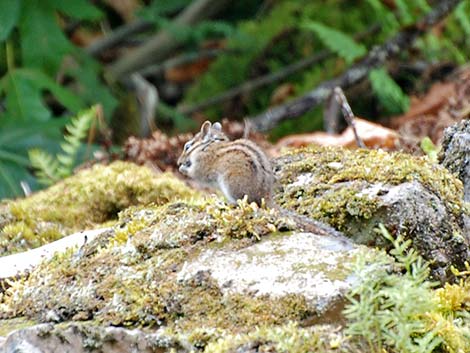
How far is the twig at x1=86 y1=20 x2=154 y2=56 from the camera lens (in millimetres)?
13516

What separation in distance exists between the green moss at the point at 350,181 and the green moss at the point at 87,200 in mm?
1257

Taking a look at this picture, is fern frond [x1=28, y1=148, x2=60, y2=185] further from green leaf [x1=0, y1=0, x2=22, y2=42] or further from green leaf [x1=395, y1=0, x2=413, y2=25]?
green leaf [x1=395, y1=0, x2=413, y2=25]

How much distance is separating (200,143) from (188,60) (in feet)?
26.3

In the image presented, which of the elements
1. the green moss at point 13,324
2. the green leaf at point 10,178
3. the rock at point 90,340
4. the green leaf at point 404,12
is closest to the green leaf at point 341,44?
the green leaf at point 404,12

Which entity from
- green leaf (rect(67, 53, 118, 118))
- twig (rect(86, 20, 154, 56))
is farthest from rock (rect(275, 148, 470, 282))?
twig (rect(86, 20, 154, 56))

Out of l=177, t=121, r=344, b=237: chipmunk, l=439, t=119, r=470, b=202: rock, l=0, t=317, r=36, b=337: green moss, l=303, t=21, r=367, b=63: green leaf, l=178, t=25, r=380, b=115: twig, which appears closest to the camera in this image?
l=0, t=317, r=36, b=337: green moss

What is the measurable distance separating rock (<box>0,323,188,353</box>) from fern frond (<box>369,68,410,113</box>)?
275 inches

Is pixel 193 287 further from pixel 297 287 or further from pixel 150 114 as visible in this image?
pixel 150 114

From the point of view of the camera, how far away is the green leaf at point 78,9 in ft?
35.0

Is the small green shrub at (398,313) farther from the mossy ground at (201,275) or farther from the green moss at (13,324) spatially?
the green moss at (13,324)

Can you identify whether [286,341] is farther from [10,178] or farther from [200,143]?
[10,178]

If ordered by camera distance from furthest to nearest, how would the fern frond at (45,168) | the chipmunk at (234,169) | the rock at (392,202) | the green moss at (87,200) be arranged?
the fern frond at (45,168), the green moss at (87,200), the chipmunk at (234,169), the rock at (392,202)

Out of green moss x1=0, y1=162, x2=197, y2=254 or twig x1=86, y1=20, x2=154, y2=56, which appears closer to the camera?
green moss x1=0, y1=162, x2=197, y2=254

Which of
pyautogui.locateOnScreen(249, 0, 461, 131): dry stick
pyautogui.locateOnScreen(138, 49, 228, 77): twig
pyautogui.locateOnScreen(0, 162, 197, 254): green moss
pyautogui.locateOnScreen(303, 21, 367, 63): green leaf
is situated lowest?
pyautogui.locateOnScreen(138, 49, 228, 77): twig
